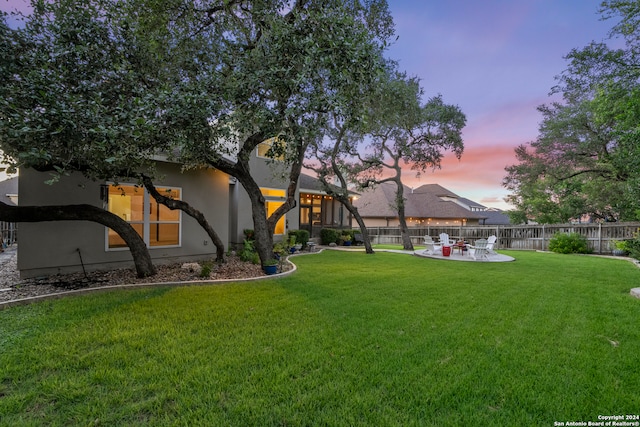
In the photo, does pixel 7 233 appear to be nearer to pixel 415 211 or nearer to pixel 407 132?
pixel 407 132

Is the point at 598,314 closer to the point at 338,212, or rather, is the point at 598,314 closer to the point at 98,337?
the point at 98,337

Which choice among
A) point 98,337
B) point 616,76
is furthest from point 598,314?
point 616,76

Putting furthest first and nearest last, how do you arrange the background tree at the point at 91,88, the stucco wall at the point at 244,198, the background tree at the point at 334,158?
the background tree at the point at 334,158 < the stucco wall at the point at 244,198 < the background tree at the point at 91,88

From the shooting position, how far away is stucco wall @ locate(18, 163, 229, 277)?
6754 mm

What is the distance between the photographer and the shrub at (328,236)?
18.1 metres

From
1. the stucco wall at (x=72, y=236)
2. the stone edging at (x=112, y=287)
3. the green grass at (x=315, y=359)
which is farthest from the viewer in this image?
the stucco wall at (x=72, y=236)

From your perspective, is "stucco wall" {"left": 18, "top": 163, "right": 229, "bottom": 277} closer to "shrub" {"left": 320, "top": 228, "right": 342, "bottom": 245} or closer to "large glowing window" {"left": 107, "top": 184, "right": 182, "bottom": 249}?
"large glowing window" {"left": 107, "top": 184, "right": 182, "bottom": 249}

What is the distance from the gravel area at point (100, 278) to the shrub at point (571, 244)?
Result: 15350 millimetres

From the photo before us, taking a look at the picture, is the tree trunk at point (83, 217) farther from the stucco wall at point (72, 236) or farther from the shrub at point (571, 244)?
the shrub at point (571, 244)

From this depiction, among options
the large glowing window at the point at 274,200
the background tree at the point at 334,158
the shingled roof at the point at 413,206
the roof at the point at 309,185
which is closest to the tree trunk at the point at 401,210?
the background tree at the point at 334,158

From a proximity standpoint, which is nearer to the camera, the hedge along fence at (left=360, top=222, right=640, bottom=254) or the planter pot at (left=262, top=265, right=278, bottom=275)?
the planter pot at (left=262, top=265, right=278, bottom=275)

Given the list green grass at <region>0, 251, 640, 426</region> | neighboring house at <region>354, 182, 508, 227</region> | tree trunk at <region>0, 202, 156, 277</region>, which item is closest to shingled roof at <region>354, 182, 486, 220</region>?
neighboring house at <region>354, 182, 508, 227</region>

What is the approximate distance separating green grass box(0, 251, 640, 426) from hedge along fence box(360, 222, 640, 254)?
40.6 ft

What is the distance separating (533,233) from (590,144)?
5786mm
